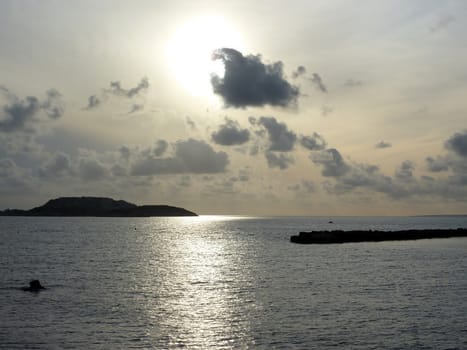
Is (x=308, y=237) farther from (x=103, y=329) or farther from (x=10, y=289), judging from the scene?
(x=103, y=329)

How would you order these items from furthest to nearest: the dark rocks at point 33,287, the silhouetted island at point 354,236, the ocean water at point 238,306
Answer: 1. the silhouetted island at point 354,236
2. the dark rocks at point 33,287
3. the ocean water at point 238,306

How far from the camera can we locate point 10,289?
6222 cm

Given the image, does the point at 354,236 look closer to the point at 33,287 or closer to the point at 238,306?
the point at 238,306

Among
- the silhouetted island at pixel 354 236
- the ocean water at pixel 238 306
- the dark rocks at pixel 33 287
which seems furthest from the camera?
the silhouetted island at pixel 354 236

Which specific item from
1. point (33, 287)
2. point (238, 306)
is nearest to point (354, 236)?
point (238, 306)

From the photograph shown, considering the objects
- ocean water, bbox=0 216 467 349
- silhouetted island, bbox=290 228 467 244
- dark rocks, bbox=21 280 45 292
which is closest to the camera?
ocean water, bbox=0 216 467 349

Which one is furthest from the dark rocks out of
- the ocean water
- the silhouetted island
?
the silhouetted island

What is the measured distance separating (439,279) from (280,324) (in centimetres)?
3579

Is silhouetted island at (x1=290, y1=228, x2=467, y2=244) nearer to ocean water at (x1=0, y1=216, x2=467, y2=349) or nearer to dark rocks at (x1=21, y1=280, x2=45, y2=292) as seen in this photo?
ocean water at (x1=0, y1=216, x2=467, y2=349)

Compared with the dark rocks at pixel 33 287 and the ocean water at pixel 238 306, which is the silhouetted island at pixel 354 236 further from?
the dark rocks at pixel 33 287

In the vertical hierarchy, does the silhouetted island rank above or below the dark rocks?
above

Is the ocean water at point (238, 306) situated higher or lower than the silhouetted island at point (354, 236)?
lower

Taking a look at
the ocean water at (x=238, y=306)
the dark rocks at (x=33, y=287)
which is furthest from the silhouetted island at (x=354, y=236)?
the dark rocks at (x=33, y=287)

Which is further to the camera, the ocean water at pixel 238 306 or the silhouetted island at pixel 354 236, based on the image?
the silhouetted island at pixel 354 236
